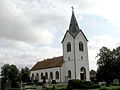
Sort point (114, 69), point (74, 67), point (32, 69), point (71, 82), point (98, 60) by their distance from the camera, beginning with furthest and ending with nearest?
point (32, 69) → point (98, 60) → point (114, 69) → point (74, 67) → point (71, 82)

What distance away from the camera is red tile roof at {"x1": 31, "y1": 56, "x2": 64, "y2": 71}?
63344mm

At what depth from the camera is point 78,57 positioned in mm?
59000

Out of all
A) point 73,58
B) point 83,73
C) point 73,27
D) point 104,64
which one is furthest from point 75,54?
point 104,64

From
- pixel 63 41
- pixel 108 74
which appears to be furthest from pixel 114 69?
pixel 63 41

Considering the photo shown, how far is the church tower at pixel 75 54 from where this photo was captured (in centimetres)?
5841

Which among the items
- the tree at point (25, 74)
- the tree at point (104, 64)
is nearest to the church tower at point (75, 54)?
the tree at point (104, 64)

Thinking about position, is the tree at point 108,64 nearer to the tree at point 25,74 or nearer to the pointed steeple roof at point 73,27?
the pointed steeple roof at point 73,27

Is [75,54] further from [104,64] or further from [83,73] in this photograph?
[104,64]

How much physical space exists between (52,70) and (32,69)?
47.2 feet

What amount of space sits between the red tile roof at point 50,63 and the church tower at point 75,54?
242 cm

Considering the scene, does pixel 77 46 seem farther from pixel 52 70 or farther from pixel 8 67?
pixel 8 67

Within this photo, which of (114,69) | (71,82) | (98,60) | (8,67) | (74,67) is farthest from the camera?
(8,67)

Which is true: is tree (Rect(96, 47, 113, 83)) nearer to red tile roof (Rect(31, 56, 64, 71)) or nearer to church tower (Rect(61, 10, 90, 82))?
church tower (Rect(61, 10, 90, 82))

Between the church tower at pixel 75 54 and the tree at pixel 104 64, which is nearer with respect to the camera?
the church tower at pixel 75 54
